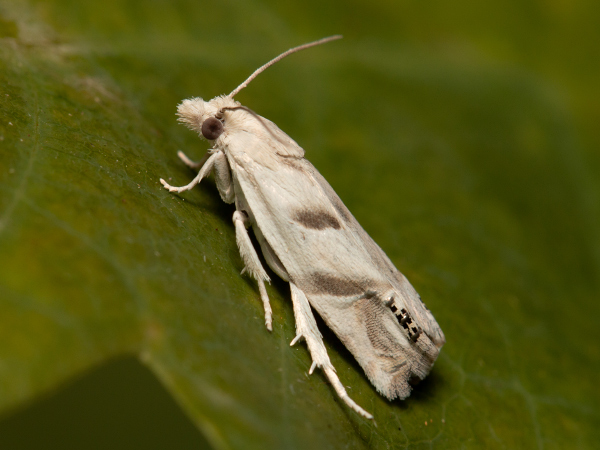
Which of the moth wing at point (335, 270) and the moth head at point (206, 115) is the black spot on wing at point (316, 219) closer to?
the moth wing at point (335, 270)

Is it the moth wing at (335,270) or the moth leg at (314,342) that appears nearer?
the moth leg at (314,342)

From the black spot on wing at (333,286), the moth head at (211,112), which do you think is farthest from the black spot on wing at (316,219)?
the moth head at (211,112)

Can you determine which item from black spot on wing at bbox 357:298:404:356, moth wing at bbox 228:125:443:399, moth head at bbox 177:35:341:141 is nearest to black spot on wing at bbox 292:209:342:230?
moth wing at bbox 228:125:443:399

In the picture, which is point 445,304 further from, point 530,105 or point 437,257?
point 530,105

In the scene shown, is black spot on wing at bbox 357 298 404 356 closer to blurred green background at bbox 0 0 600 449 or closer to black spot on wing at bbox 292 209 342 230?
blurred green background at bbox 0 0 600 449

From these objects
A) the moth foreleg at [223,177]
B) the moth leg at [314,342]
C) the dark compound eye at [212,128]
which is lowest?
the moth leg at [314,342]

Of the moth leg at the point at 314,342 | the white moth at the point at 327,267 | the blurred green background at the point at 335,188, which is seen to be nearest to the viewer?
the blurred green background at the point at 335,188

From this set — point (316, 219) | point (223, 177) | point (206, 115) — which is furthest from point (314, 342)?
point (206, 115)
